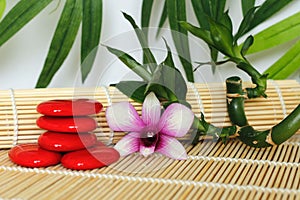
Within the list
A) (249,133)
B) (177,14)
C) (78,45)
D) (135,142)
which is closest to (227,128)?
(249,133)

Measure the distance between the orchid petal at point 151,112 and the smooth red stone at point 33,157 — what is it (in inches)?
5.8

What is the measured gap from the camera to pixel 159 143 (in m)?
0.84

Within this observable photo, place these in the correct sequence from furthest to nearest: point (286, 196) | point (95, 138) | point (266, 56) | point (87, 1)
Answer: point (266, 56), point (87, 1), point (95, 138), point (286, 196)

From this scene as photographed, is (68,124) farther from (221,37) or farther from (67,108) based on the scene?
(221,37)

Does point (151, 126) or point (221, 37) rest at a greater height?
point (221, 37)

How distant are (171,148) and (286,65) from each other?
0.41 m

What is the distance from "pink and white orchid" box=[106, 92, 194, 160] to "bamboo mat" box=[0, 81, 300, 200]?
0.02 meters

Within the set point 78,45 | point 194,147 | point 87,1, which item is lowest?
point 194,147

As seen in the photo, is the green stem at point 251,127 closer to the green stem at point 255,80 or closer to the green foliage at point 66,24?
the green stem at point 255,80

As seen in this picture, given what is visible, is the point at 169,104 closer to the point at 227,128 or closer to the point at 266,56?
the point at 227,128

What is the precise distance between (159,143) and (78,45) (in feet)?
1.46

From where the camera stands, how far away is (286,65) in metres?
1.12

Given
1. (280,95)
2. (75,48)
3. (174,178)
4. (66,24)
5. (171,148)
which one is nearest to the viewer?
(174,178)

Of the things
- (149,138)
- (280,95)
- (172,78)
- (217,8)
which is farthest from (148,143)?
(217,8)
